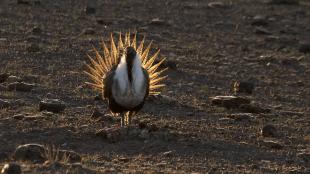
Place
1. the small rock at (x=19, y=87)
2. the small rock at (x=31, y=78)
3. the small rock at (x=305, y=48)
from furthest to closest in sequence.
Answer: the small rock at (x=305, y=48)
the small rock at (x=31, y=78)
the small rock at (x=19, y=87)

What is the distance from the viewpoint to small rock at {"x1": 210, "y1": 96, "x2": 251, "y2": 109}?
30.1 ft

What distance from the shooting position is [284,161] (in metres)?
7.11

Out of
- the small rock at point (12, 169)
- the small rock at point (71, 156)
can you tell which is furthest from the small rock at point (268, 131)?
the small rock at point (12, 169)

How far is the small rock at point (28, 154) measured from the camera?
20.0 feet

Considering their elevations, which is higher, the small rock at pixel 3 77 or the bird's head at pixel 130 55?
the bird's head at pixel 130 55

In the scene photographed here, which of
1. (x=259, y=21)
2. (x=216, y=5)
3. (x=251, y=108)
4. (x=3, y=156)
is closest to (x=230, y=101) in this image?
(x=251, y=108)

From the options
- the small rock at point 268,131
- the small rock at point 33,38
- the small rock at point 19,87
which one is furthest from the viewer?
the small rock at point 33,38

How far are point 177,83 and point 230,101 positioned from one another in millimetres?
1350

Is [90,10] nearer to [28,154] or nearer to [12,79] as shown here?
[12,79]

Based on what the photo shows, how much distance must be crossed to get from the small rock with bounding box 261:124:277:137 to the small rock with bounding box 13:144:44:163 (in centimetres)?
257

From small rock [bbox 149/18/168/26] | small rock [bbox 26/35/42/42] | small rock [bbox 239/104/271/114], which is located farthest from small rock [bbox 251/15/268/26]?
small rock [bbox 239/104/271/114]

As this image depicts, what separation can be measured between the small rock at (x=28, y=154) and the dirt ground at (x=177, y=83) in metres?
0.07

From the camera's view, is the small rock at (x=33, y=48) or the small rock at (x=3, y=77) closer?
the small rock at (x=3, y=77)

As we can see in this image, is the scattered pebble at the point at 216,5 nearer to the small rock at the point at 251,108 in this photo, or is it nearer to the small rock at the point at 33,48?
the small rock at the point at 33,48
